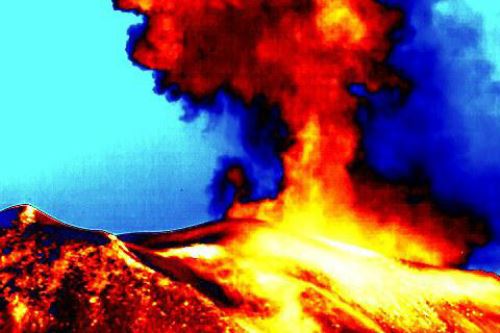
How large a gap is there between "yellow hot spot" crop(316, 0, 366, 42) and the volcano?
4.53 metres

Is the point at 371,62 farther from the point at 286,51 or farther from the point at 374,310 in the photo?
the point at 374,310

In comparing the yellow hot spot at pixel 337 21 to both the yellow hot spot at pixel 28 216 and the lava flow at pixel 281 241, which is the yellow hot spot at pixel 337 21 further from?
the yellow hot spot at pixel 28 216

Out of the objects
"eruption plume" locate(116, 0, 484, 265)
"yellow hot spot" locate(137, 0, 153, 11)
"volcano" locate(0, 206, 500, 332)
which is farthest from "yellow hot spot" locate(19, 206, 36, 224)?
"yellow hot spot" locate(137, 0, 153, 11)

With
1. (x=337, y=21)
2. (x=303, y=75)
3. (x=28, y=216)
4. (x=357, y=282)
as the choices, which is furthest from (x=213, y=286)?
(x=337, y=21)

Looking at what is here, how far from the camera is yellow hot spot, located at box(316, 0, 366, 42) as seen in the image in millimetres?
12609

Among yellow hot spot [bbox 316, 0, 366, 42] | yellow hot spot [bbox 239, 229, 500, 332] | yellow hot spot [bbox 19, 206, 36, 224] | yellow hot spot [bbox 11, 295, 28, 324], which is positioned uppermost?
yellow hot spot [bbox 316, 0, 366, 42]

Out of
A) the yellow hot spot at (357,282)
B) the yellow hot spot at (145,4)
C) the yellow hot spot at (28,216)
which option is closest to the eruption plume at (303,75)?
the yellow hot spot at (145,4)

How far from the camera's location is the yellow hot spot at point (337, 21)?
12609 mm

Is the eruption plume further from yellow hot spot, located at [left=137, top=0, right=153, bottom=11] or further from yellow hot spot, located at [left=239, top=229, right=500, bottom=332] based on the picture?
yellow hot spot, located at [left=239, top=229, right=500, bottom=332]

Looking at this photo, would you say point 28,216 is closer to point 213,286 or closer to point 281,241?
point 213,286

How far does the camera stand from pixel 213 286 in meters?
7.15

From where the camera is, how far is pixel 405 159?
62.6 feet

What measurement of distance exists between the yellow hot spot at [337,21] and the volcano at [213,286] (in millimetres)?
4527

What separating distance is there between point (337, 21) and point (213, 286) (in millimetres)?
7015
